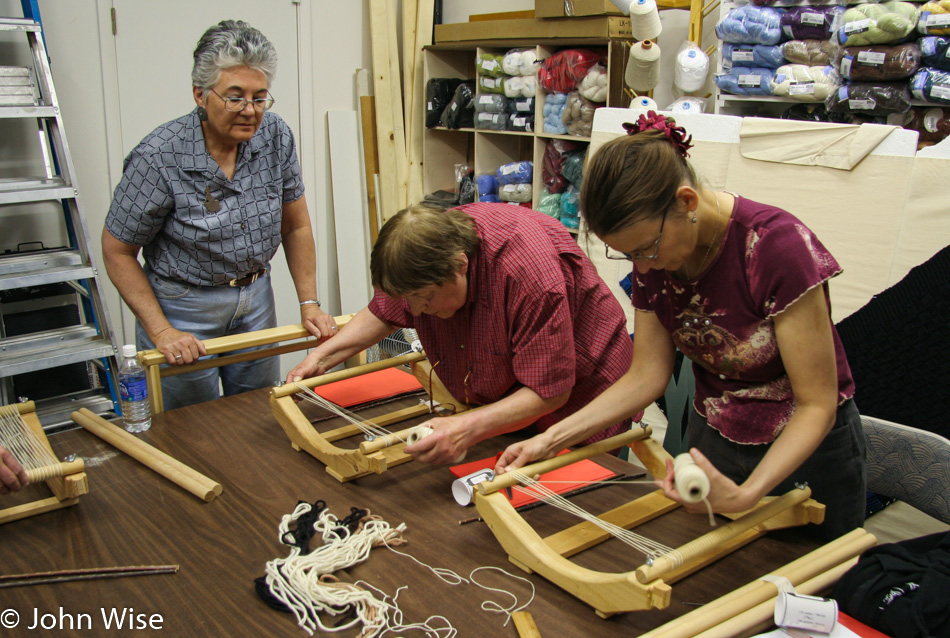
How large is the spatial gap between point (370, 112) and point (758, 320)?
3.57 meters

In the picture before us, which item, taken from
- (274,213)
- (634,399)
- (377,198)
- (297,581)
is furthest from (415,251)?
(377,198)

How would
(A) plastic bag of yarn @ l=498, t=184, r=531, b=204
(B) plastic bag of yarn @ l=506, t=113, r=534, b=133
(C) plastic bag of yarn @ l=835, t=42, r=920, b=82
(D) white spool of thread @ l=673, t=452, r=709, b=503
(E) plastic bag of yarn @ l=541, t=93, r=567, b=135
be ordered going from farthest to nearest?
(A) plastic bag of yarn @ l=498, t=184, r=531, b=204 → (B) plastic bag of yarn @ l=506, t=113, r=534, b=133 → (E) plastic bag of yarn @ l=541, t=93, r=567, b=135 → (C) plastic bag of yarn @ l=835, t=42, r=920, b=82 → (D) white spool of thread @ l=673, t=452, r=709, b=503

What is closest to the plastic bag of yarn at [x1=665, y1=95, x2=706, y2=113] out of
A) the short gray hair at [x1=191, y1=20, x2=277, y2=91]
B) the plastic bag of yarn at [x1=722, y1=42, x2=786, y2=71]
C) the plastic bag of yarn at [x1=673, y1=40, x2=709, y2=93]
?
the plastic bag of yarn at [x1=673, y1=40, x2=709, y2=93]

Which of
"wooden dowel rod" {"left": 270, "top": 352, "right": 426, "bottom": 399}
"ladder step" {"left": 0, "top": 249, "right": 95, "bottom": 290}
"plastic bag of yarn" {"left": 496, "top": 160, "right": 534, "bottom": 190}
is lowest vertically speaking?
"wooden dowel rod" {"left": 270, "top": 352, "right": 426, "bottom": 399}

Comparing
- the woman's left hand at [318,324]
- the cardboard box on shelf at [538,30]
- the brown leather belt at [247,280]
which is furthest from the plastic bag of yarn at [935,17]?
the brown leather belt at [247,280]

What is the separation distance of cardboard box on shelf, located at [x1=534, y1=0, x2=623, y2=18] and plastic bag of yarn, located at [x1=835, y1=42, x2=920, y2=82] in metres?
0.94

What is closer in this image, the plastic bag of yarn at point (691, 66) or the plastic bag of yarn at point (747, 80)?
the plastic bag of yarn at point (747, 80)

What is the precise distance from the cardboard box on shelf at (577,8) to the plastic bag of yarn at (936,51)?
115cm

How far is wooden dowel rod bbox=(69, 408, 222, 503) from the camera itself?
1480mm

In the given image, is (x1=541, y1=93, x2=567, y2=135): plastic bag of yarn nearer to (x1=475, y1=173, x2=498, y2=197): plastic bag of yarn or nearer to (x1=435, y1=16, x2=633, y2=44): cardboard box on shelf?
(x1=435, y1=16, x2=633, y2=44): cardboard box on shelf

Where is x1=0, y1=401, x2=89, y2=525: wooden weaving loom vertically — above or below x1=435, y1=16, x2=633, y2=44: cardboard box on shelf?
below

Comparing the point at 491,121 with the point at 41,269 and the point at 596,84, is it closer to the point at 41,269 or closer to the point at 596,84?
the point at 596,84

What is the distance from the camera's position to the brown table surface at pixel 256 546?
3.74 ft

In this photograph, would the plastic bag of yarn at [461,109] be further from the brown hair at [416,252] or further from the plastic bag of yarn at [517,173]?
the brown hair at [416,252]
